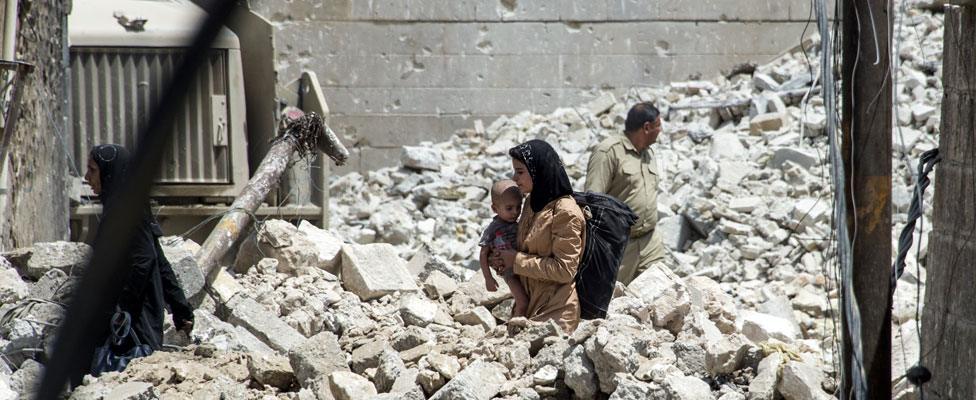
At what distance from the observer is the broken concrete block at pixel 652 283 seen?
639cm

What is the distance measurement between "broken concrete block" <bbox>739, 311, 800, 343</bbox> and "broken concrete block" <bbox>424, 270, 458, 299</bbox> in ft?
5.98

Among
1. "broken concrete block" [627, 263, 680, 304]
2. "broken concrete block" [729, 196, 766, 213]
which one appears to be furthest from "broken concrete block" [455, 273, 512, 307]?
"broken concrete block" [729, 196, 766, 213]

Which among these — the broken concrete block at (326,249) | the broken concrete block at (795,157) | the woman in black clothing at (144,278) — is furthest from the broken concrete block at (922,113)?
the woman in black clothing at (144,278)

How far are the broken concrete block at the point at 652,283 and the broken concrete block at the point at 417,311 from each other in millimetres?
1156

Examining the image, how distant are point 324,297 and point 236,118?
2.27 meters

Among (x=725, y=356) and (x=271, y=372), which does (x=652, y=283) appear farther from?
(x=271, y=372)

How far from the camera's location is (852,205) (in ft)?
13.0

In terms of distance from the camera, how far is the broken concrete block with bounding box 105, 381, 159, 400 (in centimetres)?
456

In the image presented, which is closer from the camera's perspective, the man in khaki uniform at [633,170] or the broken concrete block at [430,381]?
the broken concrete block at [430,381]

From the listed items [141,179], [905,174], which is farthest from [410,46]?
[141,179]

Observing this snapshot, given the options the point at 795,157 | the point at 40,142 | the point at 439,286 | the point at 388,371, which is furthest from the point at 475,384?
the point at 795,157

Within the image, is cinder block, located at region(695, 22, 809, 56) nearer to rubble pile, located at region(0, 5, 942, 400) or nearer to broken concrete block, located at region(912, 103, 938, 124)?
rubble pile, located at region(0, 5, 942, 400)

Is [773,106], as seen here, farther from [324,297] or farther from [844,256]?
[844,256]

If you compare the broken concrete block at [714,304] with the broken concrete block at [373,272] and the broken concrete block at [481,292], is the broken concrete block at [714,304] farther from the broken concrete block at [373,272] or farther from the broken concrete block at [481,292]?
the broken concrete block at [373,272]
